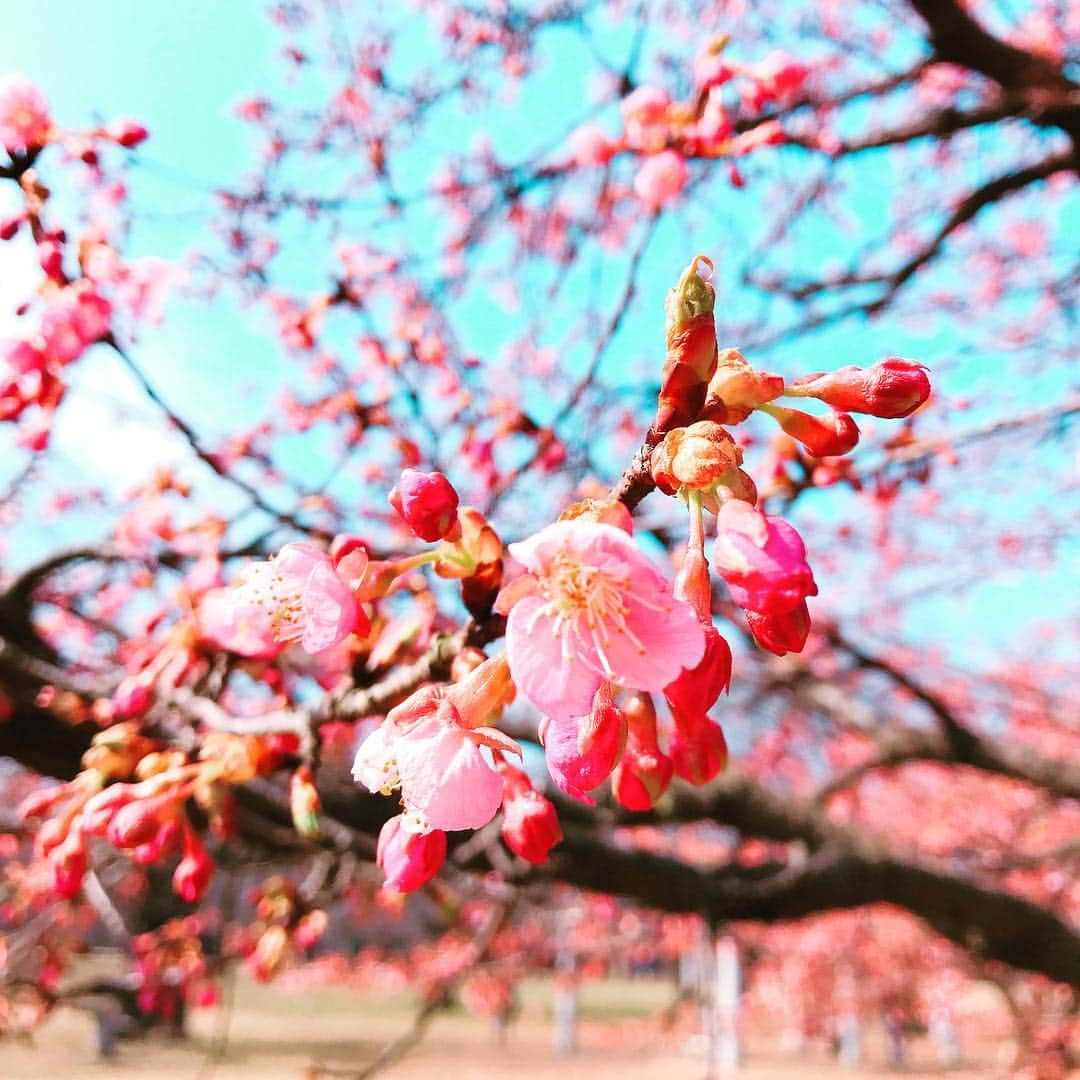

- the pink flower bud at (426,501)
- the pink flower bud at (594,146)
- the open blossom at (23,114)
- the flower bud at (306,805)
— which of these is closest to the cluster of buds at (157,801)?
the flower bud at (306,805)

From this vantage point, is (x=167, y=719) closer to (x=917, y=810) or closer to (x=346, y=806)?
(x=346, y=806)

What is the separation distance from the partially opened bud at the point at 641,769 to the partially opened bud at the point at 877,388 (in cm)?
38

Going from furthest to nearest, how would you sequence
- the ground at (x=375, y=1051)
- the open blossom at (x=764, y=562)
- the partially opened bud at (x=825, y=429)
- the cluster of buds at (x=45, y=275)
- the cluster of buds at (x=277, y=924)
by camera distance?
Answer: the ground at (x=375, y=1051)
the cluster of buds at (x=277, y=924)
the cluster of buds at (x=45, y=275)
the partially opened bud at (x=825, y=429)
the open blossom at (x=764, y=562)

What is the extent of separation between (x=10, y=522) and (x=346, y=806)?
5.65m

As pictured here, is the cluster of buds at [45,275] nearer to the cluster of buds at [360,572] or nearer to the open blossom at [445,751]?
the cluster of buds at [360,572]

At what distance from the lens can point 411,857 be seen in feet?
2.50

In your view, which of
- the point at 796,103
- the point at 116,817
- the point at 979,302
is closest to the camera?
the point at 116,817

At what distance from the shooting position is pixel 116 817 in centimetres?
106

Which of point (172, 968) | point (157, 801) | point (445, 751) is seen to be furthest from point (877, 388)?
point (172, 968)

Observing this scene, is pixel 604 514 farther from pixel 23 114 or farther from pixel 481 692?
pixel 23 114

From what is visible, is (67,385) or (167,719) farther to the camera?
(67,385)

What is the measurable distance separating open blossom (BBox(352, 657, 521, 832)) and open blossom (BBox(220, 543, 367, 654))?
0.35ft

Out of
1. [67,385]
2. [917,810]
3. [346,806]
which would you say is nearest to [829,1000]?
[917,810]

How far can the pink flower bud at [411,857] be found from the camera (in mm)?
759
